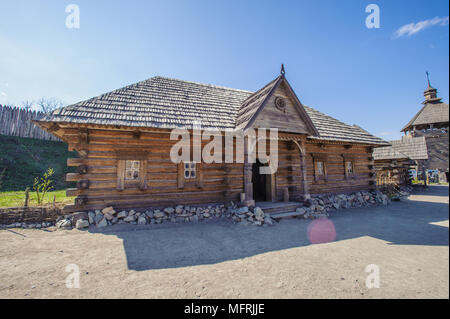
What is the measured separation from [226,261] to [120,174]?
16.9ft

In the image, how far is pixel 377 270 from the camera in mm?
3344

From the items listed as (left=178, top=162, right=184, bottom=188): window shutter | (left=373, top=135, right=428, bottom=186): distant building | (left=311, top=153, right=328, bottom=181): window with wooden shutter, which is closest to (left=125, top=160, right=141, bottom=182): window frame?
(left=178, top=162, right=184, bottom=188): window shutter

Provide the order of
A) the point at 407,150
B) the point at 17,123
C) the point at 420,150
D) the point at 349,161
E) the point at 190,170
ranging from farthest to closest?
the point at 407,150
the point at 420,150
the point at 17,123
the point at 349,161
the point at 190,170

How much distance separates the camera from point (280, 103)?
8.12 m

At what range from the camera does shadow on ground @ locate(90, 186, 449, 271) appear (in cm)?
409

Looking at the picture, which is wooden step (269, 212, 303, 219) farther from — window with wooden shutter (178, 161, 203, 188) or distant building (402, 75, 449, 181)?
distant building (402, 75, 449, 181)

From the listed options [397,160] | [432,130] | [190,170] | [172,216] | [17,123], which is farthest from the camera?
[432,130]

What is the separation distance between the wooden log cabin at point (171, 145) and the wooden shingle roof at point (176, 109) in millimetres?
33

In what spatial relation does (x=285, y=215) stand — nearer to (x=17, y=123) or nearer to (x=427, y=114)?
(x=17, y=123)

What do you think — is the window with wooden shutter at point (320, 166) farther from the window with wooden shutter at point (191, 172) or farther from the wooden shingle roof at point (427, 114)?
the wooden shingle roof at point (427, 114)

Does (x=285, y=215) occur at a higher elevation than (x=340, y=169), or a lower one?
lower

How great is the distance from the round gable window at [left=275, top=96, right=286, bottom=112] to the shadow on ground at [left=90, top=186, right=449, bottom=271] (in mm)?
4723

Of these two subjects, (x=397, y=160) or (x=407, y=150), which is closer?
(x=397, y=160)

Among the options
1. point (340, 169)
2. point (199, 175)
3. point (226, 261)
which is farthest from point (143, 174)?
point (340, 169)
